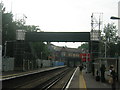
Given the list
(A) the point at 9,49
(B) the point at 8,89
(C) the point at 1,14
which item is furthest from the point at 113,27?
(B) the point at 8,89

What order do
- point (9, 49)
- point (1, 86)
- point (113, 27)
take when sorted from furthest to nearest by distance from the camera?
point (113, 27), point (9, 49), point (1, 86)

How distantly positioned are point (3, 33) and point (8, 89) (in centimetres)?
2868

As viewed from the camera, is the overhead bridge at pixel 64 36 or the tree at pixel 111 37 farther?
the tree at pixel 111 37

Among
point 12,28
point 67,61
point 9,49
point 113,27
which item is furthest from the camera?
point 67,61

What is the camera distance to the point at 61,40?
40969mm

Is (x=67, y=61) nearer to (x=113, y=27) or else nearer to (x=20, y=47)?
(x=113, y=27)

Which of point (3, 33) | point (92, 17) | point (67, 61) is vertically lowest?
point (67, 61)

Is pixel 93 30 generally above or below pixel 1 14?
below

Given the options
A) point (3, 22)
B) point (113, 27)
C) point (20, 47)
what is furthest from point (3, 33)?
point (113, 27)

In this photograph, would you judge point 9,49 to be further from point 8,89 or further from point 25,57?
point 8,89

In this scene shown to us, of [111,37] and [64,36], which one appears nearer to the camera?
[64,36]

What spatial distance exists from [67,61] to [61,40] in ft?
283

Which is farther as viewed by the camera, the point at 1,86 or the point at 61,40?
the point at 61,40

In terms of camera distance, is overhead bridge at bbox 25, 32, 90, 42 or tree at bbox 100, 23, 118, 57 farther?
tree at bbox 100, 23, 118, 57
